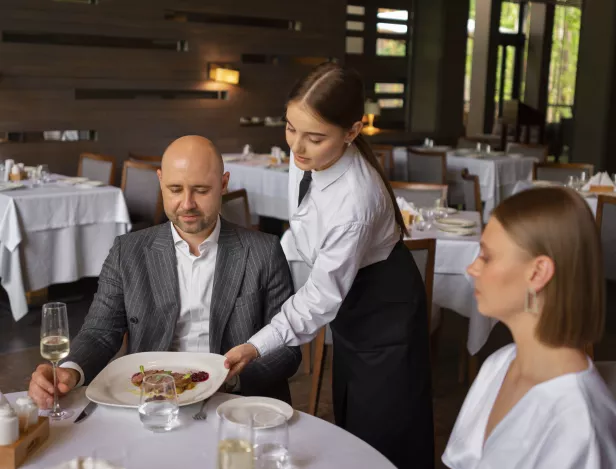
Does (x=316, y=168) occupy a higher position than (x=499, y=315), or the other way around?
(x=316, y=168)

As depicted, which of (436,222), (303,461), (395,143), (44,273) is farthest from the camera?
(395,143)

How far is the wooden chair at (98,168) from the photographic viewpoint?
20.7 ft

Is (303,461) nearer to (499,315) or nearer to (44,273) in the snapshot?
(499,315)

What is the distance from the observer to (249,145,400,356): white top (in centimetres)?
203

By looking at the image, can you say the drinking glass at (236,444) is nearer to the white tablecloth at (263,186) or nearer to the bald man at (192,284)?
the bald man at (192,284)

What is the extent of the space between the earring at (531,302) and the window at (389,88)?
1022 centimetres

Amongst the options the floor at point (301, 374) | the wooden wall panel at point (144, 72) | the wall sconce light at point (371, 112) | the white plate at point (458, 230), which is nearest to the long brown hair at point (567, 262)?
the floor at point (301, 374)

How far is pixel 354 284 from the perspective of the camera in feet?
7.32

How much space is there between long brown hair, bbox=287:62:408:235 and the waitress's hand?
24.5 inches

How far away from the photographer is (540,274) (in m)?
1.28

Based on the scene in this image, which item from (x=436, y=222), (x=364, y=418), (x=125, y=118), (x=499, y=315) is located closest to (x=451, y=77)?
(x=125, y=118)

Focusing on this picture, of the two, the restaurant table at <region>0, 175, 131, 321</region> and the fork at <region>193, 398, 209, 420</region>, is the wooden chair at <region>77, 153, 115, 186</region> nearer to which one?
the restaurant table at <region>0, 175, 131, 321</region>

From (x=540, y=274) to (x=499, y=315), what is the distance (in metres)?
0.13

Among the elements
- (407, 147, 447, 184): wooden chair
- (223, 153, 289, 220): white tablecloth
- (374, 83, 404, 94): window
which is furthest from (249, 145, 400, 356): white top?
(374, 83, 404, 94): window
